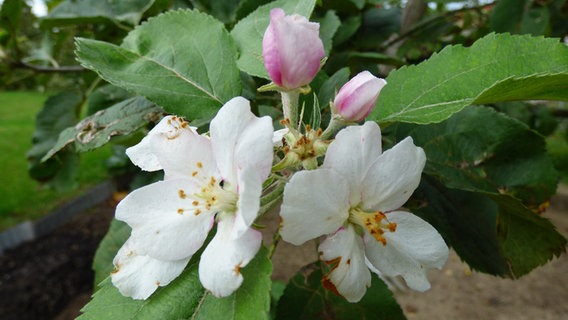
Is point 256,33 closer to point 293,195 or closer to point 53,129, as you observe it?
point 293,195

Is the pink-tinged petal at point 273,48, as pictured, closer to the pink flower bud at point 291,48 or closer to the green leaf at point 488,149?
the pink flower bud at point 291,48

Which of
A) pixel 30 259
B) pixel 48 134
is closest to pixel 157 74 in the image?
pixel 48 134

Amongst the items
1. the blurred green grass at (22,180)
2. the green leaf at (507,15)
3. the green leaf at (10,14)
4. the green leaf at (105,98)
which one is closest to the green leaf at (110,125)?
the green leaf at (105,98)

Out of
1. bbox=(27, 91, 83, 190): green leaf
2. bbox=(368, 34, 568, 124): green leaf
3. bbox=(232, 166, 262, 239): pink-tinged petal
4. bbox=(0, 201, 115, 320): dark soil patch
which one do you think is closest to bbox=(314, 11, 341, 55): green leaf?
bbox=(368, 34, 568, 124): green leaf

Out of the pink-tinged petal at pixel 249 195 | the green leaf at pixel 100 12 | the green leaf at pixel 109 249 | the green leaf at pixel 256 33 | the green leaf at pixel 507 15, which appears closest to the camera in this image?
the pink-tinged petal at pixel 249 195

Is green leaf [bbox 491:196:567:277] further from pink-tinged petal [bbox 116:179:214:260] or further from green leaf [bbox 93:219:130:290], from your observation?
green leaf [bbox 93:219:130:290]

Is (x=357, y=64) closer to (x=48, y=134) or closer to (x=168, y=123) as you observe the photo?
(x=168, y=123)


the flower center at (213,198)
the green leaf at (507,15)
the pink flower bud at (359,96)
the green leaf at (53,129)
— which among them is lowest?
the green leaf at (53,129)
